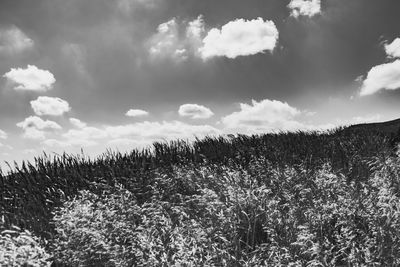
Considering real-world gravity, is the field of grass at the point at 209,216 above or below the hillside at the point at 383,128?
below

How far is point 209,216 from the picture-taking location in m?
4.94

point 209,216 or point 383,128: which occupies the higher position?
point 383,128

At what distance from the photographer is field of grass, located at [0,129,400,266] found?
11.4 feet

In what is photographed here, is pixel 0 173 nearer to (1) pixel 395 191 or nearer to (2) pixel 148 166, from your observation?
(2) pixel 148 166

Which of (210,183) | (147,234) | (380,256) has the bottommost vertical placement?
(380,256)

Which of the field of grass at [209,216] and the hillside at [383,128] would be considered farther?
the hillside at [383,128]

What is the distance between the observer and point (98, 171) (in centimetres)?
740

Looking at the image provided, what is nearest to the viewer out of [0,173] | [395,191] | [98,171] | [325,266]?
[325,266]

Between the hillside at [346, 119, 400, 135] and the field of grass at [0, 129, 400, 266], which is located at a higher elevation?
the hillside at [346, 119, 400, 135]

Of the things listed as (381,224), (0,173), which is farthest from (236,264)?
(0,173)

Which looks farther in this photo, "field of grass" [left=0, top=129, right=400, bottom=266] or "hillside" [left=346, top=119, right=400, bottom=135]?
"hillside" [left=346, top=119, right=400, bottom=135]

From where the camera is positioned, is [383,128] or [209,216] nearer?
[209,216]

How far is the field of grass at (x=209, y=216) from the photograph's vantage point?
346cm

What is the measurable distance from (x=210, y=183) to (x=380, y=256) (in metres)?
3.17
